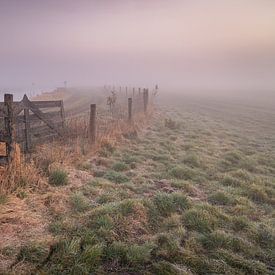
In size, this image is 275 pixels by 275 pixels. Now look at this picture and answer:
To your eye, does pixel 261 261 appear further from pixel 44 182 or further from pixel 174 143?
pixel 174 143

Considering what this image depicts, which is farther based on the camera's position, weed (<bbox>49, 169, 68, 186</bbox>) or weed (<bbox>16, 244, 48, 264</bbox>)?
weed (<bbox>49, 169, 68, 186</bbox>)

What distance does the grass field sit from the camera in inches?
243

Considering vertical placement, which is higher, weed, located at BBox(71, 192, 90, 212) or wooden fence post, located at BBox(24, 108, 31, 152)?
wooden fence post, located at BBox(24, 108, 31, 152)

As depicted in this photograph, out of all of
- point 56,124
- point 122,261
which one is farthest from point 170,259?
point 56,124

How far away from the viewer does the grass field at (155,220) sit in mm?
6172

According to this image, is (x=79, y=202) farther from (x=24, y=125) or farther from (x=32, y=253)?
(x=24, y=125)

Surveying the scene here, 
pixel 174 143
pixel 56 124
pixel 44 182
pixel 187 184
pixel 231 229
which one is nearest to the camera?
pixel 231 229

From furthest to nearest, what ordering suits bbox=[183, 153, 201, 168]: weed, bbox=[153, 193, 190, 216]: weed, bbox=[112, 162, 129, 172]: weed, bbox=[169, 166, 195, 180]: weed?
bbox=[183, 153, 201, 168]: weed, bbox=[112, 162, 129, 172]: weed, bbox=[169, 166, 195, 180]: weed, bbox=[153, 193, 190, 216]: weed

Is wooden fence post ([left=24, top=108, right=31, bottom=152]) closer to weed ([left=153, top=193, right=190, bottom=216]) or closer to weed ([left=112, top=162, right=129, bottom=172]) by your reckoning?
weed ([left=112, top=162, right=129, bottom=172])

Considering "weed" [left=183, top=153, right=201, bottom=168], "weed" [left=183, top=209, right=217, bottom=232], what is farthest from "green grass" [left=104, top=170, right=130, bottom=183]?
"weed" [left=183, top=153, right=201, bottom=168]

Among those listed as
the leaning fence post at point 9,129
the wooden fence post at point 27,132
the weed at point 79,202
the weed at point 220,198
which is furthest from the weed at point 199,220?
the wooden fence post at point 27,132

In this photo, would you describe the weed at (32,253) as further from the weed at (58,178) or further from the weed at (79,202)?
the weed at (58,178)

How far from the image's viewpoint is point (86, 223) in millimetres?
7414

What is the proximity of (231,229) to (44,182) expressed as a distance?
4.72 meters
